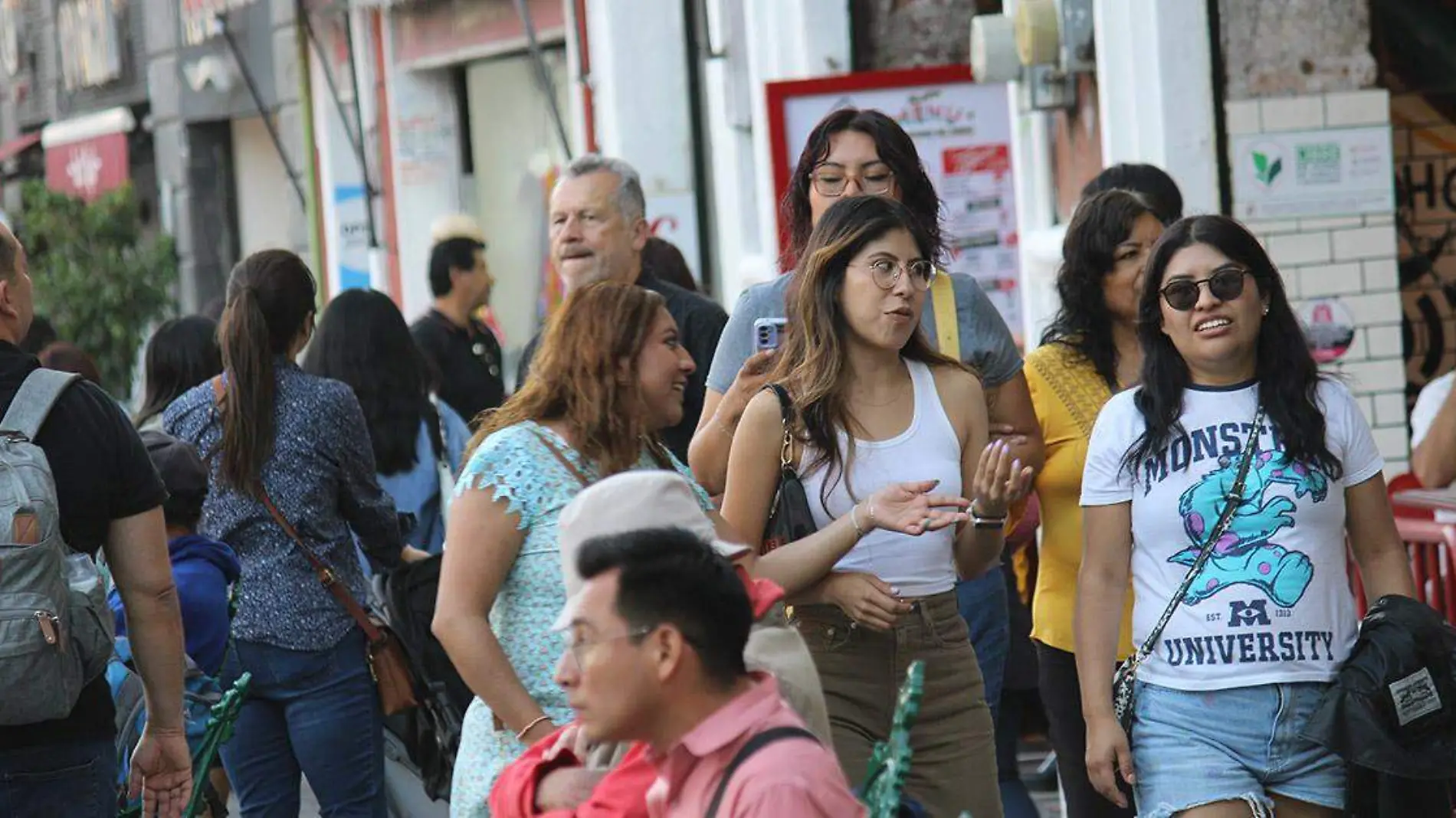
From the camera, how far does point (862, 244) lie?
4789 mm

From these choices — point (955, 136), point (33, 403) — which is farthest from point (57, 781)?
point (955, 136)

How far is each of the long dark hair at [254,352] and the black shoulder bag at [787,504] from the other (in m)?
1.97

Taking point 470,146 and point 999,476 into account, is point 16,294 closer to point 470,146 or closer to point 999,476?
point 999,476

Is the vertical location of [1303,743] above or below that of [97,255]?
below

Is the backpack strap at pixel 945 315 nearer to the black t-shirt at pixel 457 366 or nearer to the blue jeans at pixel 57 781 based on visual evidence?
the blue jeans at pixel 57 781

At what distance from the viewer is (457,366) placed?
9.91 m

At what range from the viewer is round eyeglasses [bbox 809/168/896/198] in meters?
5.39

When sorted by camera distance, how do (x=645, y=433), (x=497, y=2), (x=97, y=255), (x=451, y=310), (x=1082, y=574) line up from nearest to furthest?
(x=645, y=433) → (x=1082, y=574) → (x=451, y=310) → (x=497, y=2) → (x=97, y=255)

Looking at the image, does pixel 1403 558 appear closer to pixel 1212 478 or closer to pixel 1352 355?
pixel 1212 478

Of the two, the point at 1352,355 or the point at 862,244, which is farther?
the point at 1352,355

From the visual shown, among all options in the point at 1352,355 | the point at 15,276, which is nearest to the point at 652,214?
the point at 1352,355

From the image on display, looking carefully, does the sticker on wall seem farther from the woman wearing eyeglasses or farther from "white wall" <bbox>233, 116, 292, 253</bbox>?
"white wall" <bbox>233, 116, 292, 253</bbox>

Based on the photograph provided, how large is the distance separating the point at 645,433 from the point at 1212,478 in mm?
1133

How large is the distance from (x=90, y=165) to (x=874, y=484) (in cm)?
2134
